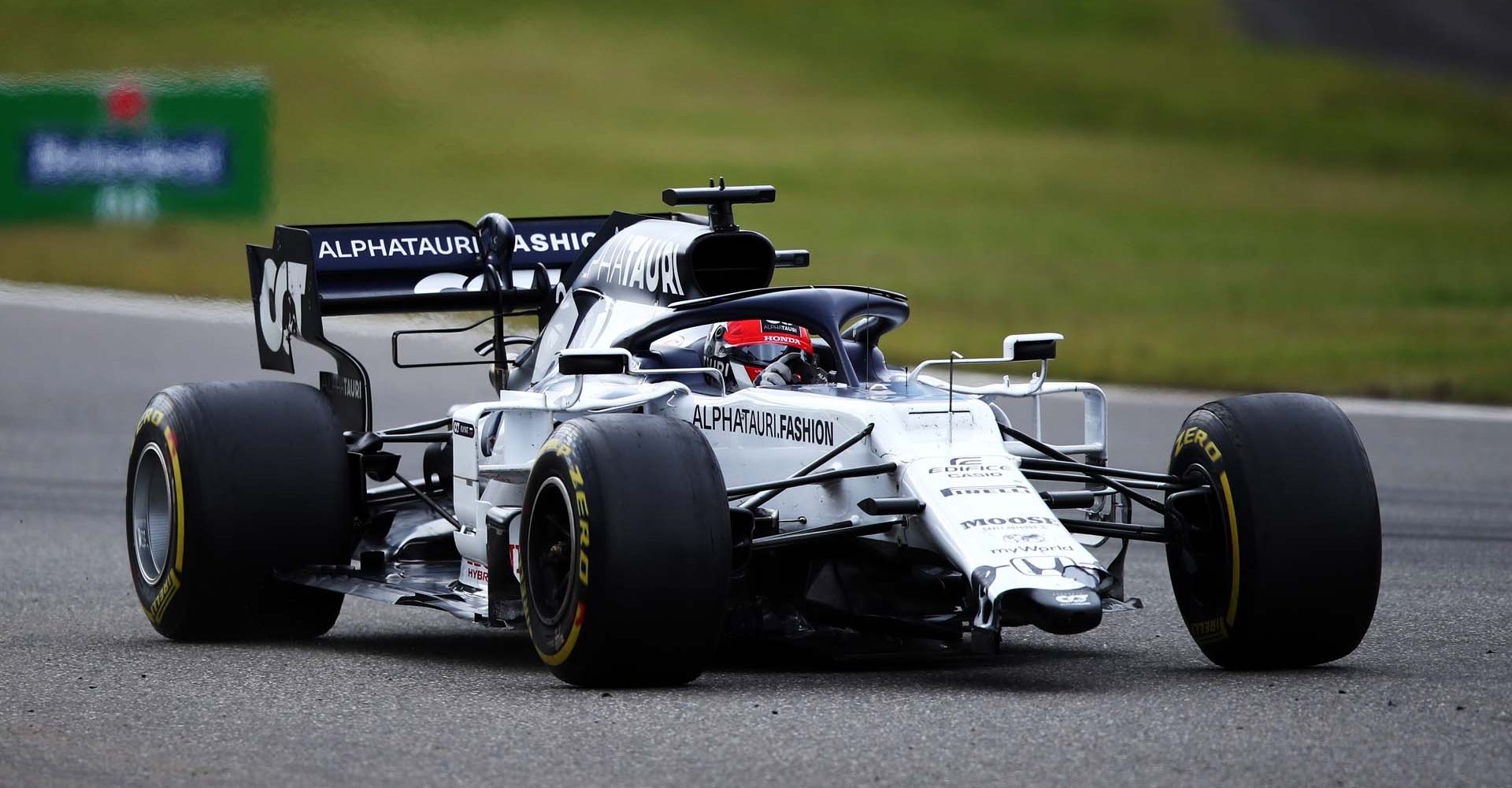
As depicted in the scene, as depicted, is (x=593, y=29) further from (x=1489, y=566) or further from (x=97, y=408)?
(x=1489, y=566)

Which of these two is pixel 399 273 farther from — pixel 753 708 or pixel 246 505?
pixel 753 708

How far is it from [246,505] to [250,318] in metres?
16.8

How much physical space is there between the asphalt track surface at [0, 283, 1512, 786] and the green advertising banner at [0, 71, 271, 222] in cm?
2656

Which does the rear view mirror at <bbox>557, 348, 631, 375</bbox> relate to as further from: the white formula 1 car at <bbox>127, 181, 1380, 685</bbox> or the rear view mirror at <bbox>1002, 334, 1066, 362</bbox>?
the rear view mirror at <bbox>1002, 334, 1066, 362</bbox>

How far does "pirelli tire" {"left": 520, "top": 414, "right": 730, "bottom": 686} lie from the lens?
704cm

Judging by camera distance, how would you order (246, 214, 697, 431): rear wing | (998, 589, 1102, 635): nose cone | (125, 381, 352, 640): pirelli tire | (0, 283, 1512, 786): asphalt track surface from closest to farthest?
(0, 283, 1512, 786): asphalt track surface
(998, 589, 1102, 635): nose cone
(125, 381, 352, 640): pirelli tire
(246, 214, 697, 431): rear wing

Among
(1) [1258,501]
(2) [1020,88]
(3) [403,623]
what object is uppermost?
(2) [1020,88]

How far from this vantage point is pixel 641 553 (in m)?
7.02

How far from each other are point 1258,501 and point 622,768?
253 centimetres

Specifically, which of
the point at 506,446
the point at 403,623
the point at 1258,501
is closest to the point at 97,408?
the point at 403,623

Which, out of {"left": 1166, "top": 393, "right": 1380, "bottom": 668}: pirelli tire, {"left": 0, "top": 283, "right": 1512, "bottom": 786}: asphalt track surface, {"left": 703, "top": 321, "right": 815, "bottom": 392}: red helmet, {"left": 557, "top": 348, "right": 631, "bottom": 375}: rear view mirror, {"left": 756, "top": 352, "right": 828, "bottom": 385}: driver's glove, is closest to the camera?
{"left": 0, "top": 283, "right": 1512, "bottom": 786}: asphalt track surface

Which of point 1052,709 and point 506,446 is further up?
point 506,446

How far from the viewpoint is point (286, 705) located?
727cm

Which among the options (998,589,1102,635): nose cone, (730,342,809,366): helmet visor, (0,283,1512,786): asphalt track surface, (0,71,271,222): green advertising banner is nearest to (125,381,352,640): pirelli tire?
(0,283,1512,786): asphalt track surface
